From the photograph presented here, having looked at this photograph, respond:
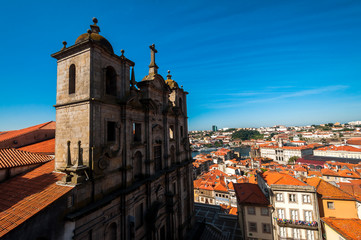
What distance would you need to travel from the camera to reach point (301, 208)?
2333 centimetres

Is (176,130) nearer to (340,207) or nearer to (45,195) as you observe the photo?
(45,195)

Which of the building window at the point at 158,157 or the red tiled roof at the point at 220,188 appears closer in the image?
the building window at the point at 158,157

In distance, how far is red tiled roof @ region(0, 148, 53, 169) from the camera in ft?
39.9

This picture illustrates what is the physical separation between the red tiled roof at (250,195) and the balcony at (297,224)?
272cm

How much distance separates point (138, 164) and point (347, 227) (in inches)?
963

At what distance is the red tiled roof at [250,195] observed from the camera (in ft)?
82.9

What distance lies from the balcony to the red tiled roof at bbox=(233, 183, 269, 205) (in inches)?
107

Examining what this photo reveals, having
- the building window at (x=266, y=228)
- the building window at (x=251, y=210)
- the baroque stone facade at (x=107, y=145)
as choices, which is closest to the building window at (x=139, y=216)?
the baroque stone facade at (x=107, y=145)

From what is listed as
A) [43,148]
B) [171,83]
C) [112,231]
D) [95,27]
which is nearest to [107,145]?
[112,231]

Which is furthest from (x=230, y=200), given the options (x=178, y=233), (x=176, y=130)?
(x=176, y=130)

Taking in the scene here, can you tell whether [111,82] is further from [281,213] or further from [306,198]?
[306,198]

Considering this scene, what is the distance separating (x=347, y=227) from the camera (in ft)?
63.0

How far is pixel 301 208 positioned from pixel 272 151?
108 metres

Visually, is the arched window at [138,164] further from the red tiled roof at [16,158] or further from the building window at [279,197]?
the building window at [279,197]
